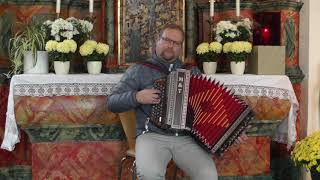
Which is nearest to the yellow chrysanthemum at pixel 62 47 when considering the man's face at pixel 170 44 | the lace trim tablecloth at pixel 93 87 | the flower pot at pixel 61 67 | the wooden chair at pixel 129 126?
the flower pot at pixel 61 67

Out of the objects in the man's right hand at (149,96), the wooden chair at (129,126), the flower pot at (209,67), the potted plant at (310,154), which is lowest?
the potted plant at (310,154)

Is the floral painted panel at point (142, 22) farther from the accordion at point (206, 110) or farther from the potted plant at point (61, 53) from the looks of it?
the accordion at point (206, 110)

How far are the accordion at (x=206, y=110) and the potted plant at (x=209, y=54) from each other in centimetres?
110

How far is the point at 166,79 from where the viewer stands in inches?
144

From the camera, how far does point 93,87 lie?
441 cm

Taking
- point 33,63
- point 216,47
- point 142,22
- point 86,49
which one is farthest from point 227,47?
point 33,63

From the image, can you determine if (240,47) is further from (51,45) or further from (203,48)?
(51,45)

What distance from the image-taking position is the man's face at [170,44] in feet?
12.9

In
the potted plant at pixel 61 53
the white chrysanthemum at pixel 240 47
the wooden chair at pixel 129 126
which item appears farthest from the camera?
the white chrysanthemum at pixel 240 47

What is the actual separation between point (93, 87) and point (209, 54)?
1099 millimetres

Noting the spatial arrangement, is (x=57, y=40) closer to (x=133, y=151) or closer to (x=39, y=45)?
(x=39, y=45)

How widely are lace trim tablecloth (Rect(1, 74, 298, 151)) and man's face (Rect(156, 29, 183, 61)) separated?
0.68 m

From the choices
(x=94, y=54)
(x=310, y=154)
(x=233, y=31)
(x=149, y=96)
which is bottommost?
(x=310, y=154)

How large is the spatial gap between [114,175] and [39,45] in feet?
4.24
